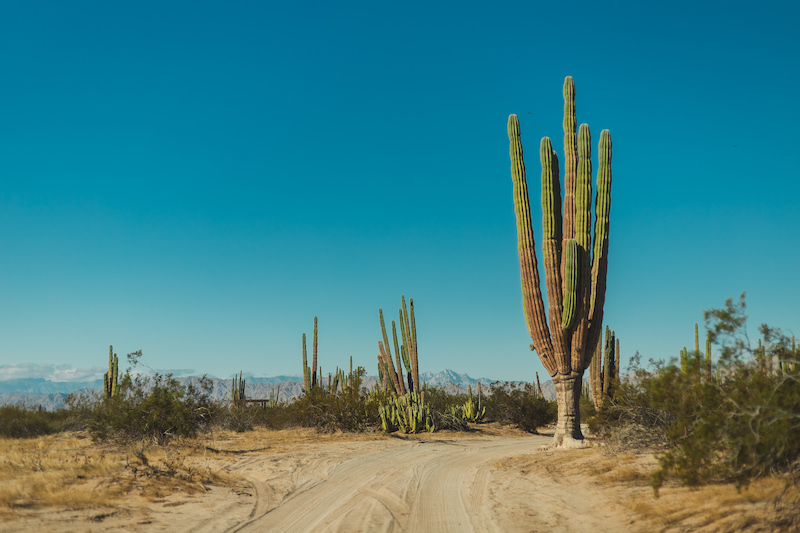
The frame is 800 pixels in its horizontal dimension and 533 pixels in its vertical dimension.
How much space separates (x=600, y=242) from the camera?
15.3 metres

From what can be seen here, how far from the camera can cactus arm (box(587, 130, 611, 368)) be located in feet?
49.9

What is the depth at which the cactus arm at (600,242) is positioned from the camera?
599 inches

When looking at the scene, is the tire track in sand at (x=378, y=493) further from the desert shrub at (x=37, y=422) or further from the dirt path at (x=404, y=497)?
the desert shrub at (x=37, y=422)

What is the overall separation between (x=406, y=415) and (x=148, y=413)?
10.1 m

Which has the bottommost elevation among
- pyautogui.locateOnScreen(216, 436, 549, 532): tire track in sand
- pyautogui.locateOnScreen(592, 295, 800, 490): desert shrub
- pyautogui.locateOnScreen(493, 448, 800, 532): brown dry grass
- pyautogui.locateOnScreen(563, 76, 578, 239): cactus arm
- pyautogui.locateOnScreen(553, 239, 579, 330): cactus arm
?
pyautogui.locateOnScreen(216, 436, 549, 532): tire track in sand

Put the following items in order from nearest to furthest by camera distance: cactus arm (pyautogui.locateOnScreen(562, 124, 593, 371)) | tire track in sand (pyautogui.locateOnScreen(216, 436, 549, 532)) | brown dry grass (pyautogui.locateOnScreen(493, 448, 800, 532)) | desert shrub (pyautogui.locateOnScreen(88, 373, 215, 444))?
brown dry grass (pyautogui.locateOnScreen(493, 448, 800, 532)) → tire track in sand (pyautogui.locateOnScreen(216, 436, 549, 532)) → desert shrub (pyautogui.locateOnScreen(88, 373, 215, 444)) → cactus arm (pyautogui.locateOnScreen(562, 124, 593, 371))

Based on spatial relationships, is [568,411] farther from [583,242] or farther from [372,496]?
[372,496]

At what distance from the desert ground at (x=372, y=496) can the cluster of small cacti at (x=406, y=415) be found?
287 inches

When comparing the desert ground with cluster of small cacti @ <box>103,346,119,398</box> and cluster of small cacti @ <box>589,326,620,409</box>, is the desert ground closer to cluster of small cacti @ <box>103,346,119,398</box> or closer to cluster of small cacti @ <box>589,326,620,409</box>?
cluster of small cacti @ <box>589,326,620,409</box>

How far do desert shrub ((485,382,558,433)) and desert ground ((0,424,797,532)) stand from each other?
470 inches

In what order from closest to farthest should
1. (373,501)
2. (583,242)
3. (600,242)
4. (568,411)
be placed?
(373,501), (568,411), (583,242), (600,242)

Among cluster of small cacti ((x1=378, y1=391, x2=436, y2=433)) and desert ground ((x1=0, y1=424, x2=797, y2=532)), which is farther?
cluster of small cacti ((x1=378, y1=391, x2=436, y2=433))

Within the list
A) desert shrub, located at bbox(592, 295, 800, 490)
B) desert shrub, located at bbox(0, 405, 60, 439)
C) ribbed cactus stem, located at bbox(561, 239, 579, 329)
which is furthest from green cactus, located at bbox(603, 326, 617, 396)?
desert shrub, located at bbox(0, 405, 60, 439)

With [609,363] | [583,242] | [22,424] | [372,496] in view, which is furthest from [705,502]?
[22,424]
